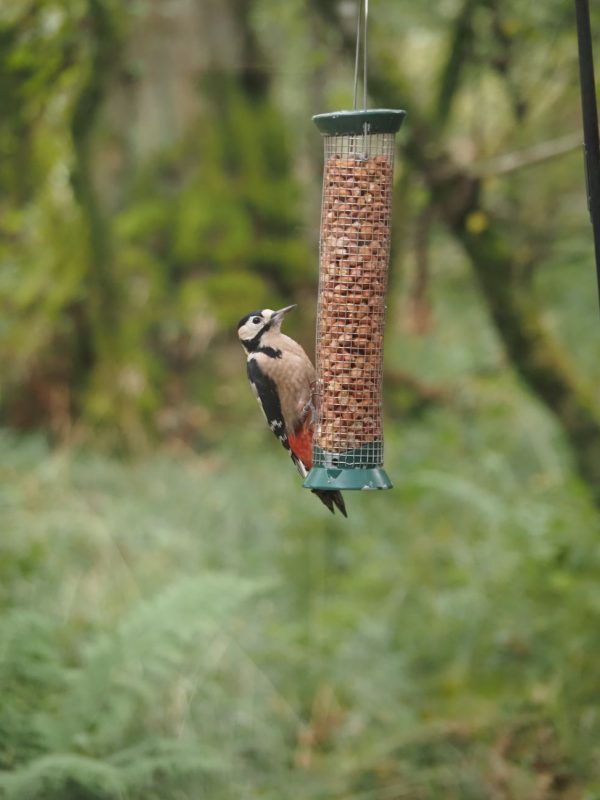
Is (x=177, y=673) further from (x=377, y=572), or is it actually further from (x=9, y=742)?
(x=377, y=572)

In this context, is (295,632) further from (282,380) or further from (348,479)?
(348,479)

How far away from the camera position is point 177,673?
602 centimetres

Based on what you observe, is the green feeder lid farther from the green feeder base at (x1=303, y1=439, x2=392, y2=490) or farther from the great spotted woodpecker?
the green feeder base at (x1=303, y1=439, x2=392, y2=490)

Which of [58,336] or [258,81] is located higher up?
[258,81]

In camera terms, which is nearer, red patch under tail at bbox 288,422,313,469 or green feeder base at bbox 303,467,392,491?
green feeder base at bbox 303,467,392,491

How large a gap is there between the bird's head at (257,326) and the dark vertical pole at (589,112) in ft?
6.29

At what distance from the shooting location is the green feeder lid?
3461mm

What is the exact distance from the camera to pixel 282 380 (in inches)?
173

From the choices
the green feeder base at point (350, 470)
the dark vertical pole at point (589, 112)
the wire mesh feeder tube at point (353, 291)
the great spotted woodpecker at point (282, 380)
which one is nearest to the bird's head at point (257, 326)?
the great spotted woodpecker at point (282, 380)

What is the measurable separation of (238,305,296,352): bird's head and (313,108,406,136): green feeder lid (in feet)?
3.56

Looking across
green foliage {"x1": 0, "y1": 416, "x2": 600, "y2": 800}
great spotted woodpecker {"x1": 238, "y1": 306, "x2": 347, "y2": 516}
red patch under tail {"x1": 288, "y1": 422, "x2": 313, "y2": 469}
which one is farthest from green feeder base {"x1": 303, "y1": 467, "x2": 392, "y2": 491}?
green foliage {"x1": 0, "y1": 416, "x2": 600, "y2": 800}

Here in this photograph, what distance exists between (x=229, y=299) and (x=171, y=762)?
516 centimetres

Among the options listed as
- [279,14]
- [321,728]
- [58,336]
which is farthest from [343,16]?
[58,336]

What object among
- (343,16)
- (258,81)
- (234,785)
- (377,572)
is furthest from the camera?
(258,81)
